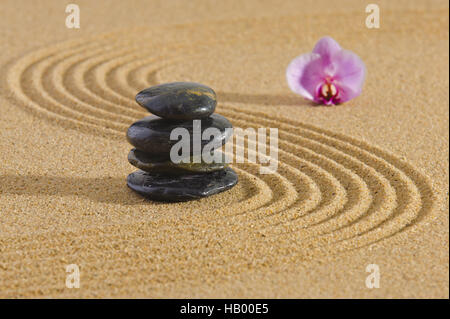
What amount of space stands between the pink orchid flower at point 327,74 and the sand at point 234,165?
106mm

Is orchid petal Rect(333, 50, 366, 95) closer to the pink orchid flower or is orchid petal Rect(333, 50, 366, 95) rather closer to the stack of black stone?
the pink orchid flower

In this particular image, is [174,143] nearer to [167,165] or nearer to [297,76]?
[167,165]

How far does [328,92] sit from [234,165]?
1086 millimetres

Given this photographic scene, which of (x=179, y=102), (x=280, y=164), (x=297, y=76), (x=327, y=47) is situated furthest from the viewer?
(x=297, y=76)

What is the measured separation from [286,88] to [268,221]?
1.91m

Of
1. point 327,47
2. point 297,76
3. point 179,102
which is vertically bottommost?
point 179,102

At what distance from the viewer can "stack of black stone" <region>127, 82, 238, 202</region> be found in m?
3.04

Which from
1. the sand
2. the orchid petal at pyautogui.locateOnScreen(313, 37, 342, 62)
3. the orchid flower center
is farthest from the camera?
the orchid flower center

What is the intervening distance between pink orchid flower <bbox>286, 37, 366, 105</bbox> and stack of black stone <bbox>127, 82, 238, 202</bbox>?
4.31ft

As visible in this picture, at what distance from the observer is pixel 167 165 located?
10.2ft

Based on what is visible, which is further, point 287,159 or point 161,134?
point 287,159

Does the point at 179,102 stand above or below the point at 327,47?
below

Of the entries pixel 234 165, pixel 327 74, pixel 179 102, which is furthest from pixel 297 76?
pixel 179 102

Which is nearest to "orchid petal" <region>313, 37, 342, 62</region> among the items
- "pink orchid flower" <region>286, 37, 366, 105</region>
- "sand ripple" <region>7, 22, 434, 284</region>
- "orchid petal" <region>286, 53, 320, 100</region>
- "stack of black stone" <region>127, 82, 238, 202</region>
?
"pink orchid flower" <region>286, 37, 366, 105</region>
